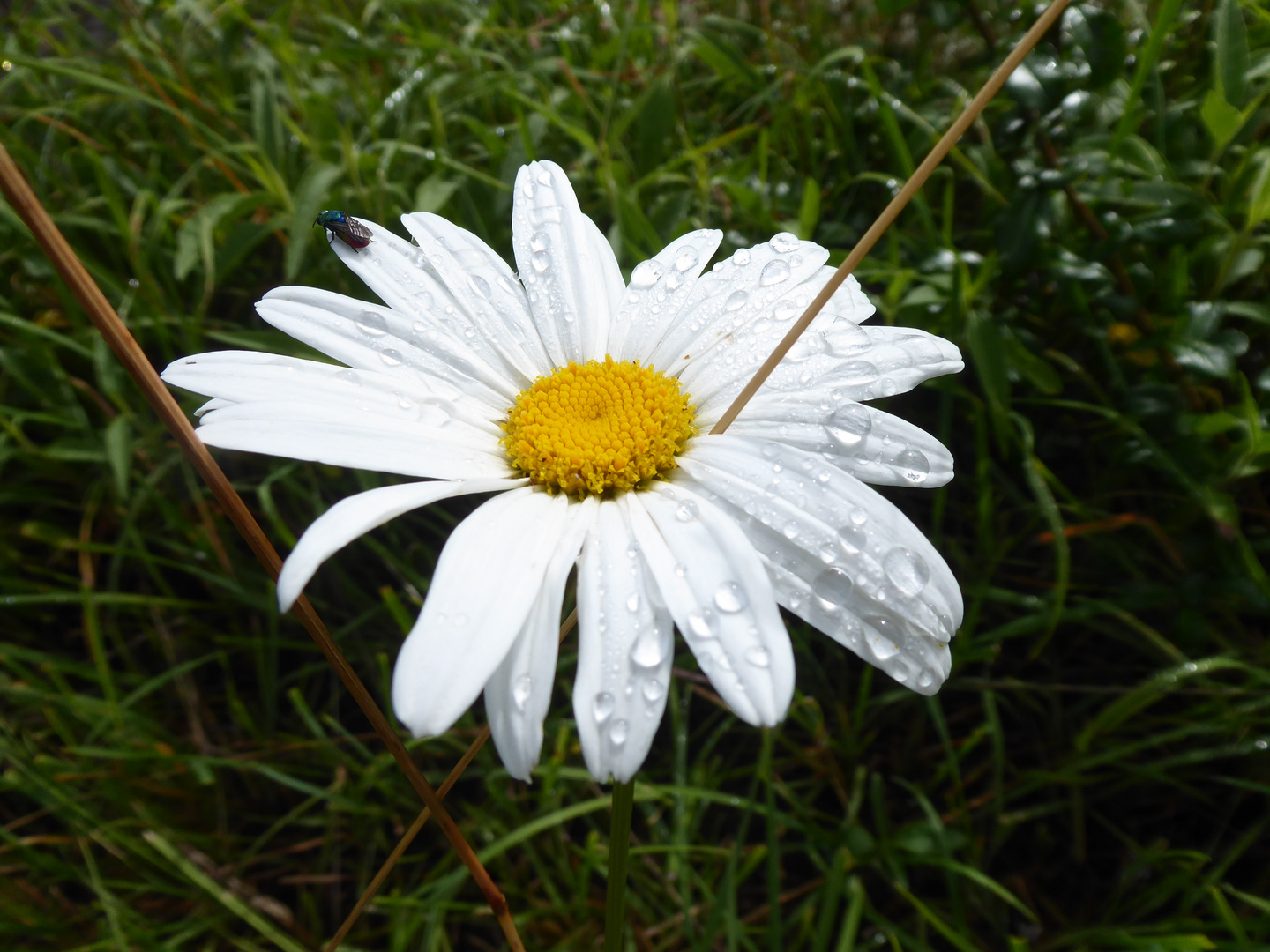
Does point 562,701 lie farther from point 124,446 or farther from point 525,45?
point 525,45

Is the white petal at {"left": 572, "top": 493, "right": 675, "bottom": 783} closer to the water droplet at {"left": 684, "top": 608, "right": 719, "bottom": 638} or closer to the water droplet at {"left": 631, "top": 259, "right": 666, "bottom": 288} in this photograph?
the water droplet at {"left": 684, "top": 608, "right": 719, "bottom": 638}

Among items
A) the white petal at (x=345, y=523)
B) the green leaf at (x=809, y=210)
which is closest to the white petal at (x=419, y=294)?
the white petal at (x=345, y=523)

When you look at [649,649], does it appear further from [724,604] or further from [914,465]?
[914,465]

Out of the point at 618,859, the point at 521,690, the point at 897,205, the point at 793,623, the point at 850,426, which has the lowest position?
the point at 793,623

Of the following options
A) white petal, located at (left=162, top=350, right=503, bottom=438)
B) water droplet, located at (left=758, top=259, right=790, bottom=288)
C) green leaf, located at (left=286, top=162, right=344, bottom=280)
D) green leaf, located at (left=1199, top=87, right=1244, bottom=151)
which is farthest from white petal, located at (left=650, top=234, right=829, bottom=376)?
green leaf, located at (left=286, top=162, right=344, bottom=280)

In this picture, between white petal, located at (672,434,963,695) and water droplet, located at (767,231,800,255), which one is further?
water droplet, located at (767,231,800,255)

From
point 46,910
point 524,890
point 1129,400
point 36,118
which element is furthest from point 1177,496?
point 36,118

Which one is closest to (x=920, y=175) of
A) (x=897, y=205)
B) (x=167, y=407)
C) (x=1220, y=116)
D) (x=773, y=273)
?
(x=897, y=205)
